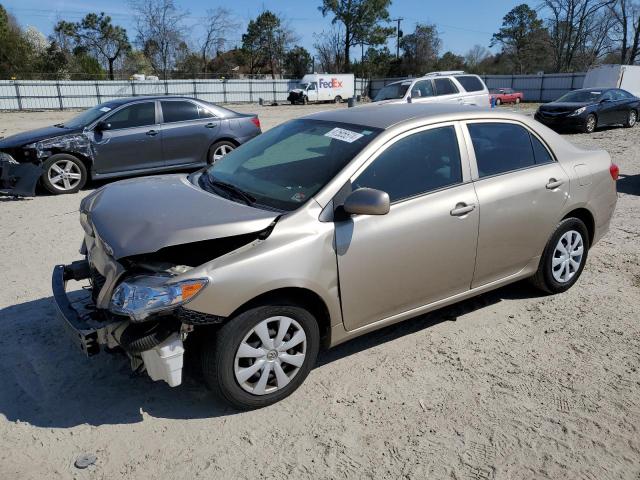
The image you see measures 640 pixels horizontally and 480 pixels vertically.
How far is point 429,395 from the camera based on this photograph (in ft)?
11.1

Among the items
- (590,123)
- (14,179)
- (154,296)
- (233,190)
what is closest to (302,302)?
(154,296)

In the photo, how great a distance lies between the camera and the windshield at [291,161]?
350 cm

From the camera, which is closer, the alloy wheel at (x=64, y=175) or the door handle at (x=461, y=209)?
the door handle at (x=461, y=209)

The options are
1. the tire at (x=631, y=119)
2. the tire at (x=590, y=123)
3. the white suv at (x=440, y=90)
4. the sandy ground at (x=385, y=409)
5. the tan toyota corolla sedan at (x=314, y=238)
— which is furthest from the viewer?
the tire at (x=631, y=119)

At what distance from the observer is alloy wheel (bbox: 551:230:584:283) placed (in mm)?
4625

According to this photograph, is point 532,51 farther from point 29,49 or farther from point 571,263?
point 571,263

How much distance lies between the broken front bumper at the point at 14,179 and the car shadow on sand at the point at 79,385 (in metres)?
4.63

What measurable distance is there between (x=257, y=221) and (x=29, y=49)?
5615 centimetres

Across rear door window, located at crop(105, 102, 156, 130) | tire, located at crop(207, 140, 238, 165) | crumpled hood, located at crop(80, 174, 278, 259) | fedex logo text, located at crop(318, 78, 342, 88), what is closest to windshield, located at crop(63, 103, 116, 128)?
rear door window, located at crop(105, 102, 156, 130)

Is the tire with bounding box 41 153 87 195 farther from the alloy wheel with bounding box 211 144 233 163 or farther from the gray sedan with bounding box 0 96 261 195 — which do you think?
the alloy wheel with bounding box 211 144 233 163

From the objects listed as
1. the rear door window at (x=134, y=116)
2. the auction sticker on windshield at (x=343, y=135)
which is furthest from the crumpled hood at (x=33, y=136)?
the auction sticker on windshield at (x=343, y=135)

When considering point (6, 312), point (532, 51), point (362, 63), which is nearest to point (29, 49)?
point (362, 63)

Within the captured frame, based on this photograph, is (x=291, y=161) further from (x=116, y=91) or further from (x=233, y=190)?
(x=116, y=91)

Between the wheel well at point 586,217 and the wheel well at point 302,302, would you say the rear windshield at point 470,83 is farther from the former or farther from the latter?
the wheel well at point 302,302
